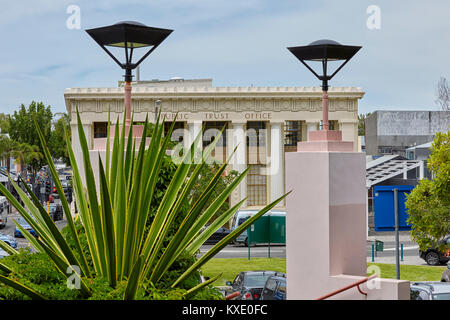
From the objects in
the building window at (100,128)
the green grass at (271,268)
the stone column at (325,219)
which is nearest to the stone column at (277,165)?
the building window at (100,128)

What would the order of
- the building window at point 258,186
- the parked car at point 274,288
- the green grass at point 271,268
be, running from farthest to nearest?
the building window at point 258,186, the green grass at point 271,268, the parked car at point 274,288

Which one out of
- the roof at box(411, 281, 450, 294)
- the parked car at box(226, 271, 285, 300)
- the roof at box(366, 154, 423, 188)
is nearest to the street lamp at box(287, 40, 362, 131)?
the roof at box(411, 281, 450, 294)

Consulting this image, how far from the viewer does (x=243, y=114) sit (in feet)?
170

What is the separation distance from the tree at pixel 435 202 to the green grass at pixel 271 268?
15.3ft

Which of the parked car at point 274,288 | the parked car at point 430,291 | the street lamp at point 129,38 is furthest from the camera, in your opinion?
the parked car at point 274,288

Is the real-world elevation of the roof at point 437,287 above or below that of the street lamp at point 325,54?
below

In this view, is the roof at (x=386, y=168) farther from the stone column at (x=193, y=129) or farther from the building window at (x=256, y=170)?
the stone column at (x=193, y=129)

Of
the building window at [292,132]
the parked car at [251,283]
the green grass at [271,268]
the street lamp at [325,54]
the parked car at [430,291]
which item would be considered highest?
the building window at [292,132]

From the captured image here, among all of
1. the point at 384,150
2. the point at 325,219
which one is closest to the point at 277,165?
the point at 384,150

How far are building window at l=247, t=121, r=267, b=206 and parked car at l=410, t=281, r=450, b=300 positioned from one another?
3907 centimetres

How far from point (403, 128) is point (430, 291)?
172ft

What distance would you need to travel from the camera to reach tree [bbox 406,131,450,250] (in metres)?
18.3

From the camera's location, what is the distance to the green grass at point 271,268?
78.4 feet

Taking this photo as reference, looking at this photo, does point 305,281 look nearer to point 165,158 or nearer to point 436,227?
point 165,158
